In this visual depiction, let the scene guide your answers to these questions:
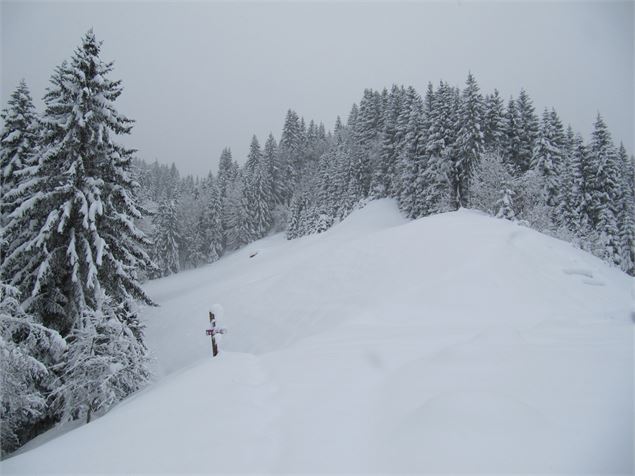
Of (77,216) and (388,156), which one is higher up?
(388,156)

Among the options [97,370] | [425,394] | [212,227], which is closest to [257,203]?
[212,227]

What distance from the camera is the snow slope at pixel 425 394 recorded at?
3999 millimetres

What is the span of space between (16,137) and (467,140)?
36.5 m

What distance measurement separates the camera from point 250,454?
432cm

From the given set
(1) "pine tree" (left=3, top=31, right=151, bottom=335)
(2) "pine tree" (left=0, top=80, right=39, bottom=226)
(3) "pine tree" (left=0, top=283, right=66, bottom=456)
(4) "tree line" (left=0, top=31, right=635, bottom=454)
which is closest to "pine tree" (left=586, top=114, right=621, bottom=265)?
(4) "tree line" (left=0, top=31, right=635, bottom=454)

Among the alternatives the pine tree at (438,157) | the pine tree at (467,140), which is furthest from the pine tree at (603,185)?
the pine tree at (438,157)

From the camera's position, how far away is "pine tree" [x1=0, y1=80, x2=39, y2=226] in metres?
13.9

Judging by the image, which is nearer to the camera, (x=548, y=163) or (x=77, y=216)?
(x=77, y=216)

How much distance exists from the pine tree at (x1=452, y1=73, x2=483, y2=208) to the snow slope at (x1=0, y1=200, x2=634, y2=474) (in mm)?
25966

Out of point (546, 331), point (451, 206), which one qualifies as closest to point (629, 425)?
point (546, 331)

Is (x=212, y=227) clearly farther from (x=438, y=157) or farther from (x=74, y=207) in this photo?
(x=74, y=207)

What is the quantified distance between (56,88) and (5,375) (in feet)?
36.5

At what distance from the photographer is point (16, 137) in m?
14.1

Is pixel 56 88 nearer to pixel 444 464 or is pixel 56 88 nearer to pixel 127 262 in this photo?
pixel 127 262
